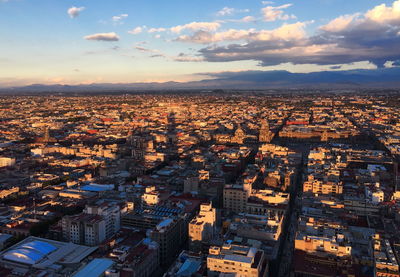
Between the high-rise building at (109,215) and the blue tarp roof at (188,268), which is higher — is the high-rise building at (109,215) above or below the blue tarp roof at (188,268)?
above

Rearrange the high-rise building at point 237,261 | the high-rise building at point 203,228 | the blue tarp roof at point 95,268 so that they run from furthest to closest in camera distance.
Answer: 1. the high-rise building at point 203,228
2. the blue tarp roof at point 95,268
3. the high-rise building at point 237,261

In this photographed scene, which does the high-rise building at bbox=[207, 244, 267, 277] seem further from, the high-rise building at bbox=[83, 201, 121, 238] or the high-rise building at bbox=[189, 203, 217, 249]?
the high-rise building at bbox=[83, 201, 121, 238]

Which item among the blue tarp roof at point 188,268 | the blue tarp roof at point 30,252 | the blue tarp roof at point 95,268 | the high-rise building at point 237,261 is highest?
the high-rise building at point 237,261

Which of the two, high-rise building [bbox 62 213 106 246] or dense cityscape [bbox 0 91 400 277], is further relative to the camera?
high-rise building [bbox 62 213 106 246]

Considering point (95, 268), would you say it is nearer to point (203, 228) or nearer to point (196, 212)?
point (203, 228)

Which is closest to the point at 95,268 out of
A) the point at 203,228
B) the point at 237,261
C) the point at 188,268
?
the point at 188,268

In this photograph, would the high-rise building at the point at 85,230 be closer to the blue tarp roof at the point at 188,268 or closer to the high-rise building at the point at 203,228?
the high-rise building at the point at 203,228

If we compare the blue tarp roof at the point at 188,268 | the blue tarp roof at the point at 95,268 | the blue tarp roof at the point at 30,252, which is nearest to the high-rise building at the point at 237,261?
the blue tarp roof at the point at 188,268

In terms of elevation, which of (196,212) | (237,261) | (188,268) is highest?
(237,261)

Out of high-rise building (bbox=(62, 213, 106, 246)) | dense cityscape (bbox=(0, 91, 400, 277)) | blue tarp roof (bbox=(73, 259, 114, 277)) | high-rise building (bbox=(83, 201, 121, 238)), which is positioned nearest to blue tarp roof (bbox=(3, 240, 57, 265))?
dense cityscape (bbox=(0, 91, 400, 277))

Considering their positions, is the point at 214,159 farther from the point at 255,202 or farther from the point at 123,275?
the point at 123,275

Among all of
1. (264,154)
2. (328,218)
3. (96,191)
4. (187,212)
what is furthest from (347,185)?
(96,191)

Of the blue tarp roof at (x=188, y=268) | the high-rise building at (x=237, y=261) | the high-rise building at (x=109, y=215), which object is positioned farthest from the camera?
the high-rise building at (x=109, y=215)

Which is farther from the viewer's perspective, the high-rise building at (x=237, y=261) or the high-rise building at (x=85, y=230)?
the high-rise building at (x=85, y=230)
